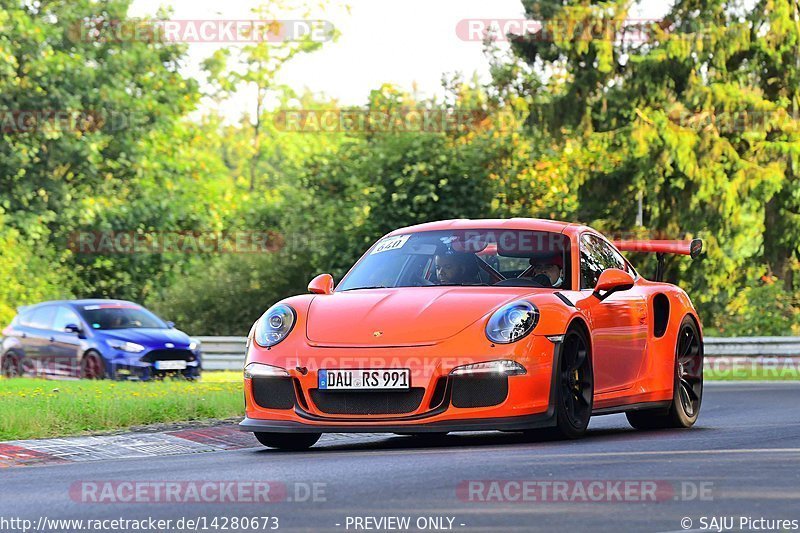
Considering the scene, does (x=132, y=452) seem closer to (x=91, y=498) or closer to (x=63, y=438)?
(x=63, y=438)

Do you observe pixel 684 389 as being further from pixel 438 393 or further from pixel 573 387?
pixel 438 393

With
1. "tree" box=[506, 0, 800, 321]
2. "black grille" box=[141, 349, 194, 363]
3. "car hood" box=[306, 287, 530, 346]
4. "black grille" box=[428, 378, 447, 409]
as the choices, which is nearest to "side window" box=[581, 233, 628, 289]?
"car hood" box=[306, 287, 530, 346]

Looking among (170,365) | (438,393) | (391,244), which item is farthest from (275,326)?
(170,365)

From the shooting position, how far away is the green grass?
473 inches

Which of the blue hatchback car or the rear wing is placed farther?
the blue hatchback car

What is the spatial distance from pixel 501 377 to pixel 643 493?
2.42 metres

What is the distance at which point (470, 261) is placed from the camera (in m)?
11.1

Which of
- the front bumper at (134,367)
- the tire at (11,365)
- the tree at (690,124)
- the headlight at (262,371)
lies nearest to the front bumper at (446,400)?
the headlight at (262,371)

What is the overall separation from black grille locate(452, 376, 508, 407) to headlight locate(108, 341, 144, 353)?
15.4m

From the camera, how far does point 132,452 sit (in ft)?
36.6

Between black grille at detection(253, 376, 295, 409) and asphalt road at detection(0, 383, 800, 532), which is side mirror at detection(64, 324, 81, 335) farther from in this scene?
A: black grille at detection(253, 376, 295, 409)

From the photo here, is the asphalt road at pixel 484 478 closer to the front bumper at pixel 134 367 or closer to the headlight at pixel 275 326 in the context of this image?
the headlight at pixel 275 326

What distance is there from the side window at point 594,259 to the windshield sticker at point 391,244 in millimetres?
1311

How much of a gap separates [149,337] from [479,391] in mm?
15807
